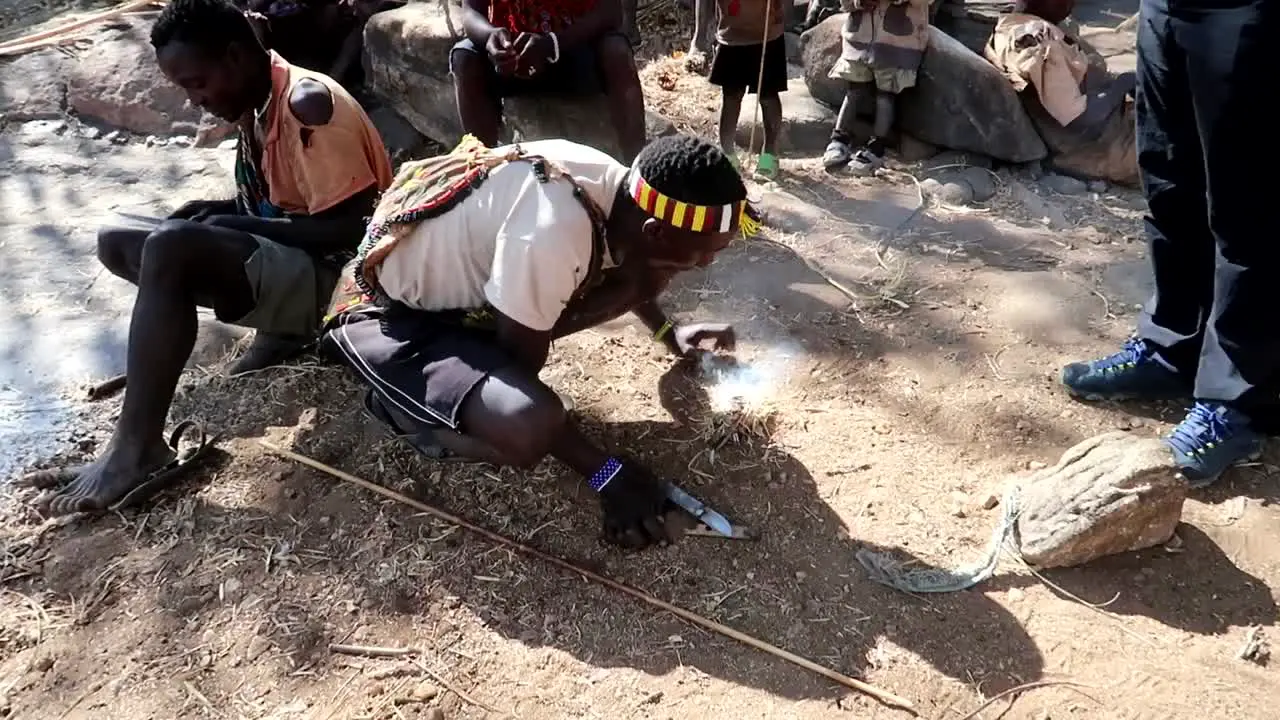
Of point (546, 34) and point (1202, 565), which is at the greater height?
point (546, 34)

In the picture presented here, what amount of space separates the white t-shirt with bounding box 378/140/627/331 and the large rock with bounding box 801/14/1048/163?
3.09 meters

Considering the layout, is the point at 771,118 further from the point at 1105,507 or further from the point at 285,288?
the point at 1105,507

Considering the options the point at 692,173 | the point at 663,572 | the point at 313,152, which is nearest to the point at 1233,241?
the point at 692,173

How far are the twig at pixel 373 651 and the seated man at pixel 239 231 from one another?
2.58 feet

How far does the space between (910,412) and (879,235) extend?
1420mm

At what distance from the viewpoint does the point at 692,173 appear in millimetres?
2064

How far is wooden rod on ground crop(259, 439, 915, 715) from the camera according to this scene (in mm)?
1958

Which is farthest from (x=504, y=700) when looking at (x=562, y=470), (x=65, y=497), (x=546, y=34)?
(x=546, y=34)

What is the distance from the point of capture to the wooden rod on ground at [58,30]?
6.16 metres

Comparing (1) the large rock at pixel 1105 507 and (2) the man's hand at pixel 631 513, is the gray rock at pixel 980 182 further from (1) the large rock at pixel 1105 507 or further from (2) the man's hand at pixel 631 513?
(2) the man's hand at pixel 631 513

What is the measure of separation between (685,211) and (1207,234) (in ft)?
5.10

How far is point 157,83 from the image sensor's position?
5680 mm

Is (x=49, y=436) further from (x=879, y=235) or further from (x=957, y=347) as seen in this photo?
(x=879, y=235)

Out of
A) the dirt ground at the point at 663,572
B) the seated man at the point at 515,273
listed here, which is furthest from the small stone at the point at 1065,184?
the seated man at the point at 515,273
